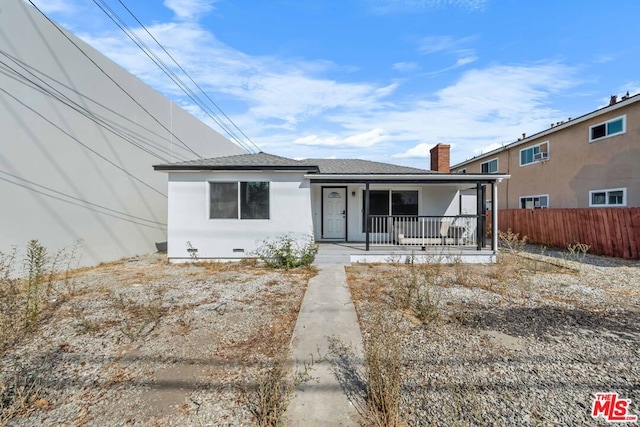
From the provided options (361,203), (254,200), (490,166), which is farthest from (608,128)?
(254,200)

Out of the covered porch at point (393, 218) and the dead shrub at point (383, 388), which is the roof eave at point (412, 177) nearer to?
the covered porch at point (393, 218)

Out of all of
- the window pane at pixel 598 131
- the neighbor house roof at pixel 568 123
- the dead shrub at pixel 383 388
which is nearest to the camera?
the dead shrub at pixel 383 388

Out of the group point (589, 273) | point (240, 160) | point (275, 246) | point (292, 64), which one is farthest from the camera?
point (292, 64)

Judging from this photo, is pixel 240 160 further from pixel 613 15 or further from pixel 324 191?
pixel 613 15

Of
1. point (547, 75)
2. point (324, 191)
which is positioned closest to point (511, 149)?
point (547, 75)

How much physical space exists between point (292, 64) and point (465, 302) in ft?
40.3

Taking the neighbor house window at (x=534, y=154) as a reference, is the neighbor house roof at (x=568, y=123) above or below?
above

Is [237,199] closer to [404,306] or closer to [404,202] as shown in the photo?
→ [404,306]

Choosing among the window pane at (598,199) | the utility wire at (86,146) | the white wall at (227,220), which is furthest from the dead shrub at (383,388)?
the window pane at (598,199)

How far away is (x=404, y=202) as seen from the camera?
1135 cm

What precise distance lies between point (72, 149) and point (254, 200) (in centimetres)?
510

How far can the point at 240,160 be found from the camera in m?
9.55

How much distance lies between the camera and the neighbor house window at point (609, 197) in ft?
36.4

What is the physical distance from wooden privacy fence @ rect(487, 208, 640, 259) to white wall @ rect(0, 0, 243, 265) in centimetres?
1614
